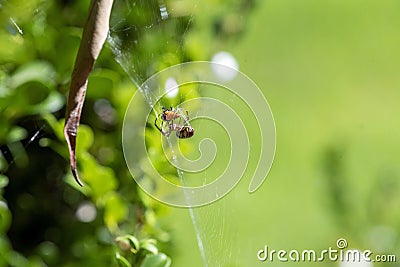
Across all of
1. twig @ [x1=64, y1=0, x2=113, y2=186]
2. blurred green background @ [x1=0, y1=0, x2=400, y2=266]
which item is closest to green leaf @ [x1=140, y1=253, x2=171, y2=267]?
blurred green background @ [x1=0, y1=0, x2=400, y2=266]

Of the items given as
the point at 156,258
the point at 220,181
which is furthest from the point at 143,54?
the point at 156,258

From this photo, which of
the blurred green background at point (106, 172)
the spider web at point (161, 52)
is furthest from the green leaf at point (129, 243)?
the spider web at point (161, 52)

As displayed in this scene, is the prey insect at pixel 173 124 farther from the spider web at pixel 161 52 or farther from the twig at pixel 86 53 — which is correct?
the twig at pixel 86 53

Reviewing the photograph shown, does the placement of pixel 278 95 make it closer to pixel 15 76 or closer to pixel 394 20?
pixel 394 20

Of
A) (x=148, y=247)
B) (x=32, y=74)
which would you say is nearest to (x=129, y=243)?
(x=148, y=247)
